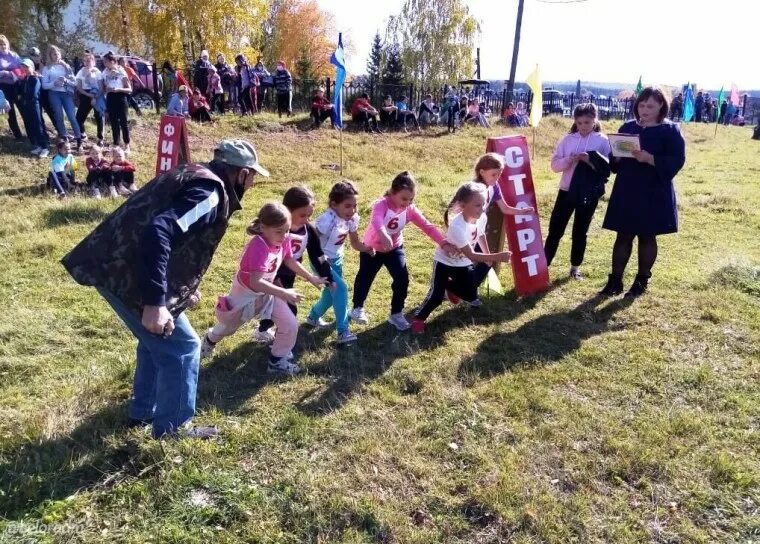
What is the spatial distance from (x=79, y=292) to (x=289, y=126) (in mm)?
11143

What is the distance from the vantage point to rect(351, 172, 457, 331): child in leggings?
4602mm

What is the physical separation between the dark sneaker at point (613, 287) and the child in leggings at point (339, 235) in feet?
8.46

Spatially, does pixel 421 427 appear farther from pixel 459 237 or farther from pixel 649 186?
pixel 649 186

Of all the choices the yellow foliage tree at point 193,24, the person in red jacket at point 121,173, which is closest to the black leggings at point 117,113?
the person in red jacket at point 121,173

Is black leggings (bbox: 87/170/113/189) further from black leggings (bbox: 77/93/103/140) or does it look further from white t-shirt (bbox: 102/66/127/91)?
black leggings (bbox: 77/93/103/140)

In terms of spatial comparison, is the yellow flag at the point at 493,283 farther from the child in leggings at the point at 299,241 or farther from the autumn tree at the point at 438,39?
the autumn tree at the point at 438,39

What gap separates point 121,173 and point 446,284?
282 inches

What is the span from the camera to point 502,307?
5.52 meters

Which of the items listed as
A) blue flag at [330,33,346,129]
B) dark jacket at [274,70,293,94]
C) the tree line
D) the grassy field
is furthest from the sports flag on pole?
the grassy field

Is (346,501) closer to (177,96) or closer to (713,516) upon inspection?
(713,516)

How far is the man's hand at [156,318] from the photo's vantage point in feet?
8.55

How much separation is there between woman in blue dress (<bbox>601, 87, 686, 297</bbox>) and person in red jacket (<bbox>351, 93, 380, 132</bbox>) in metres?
12.7

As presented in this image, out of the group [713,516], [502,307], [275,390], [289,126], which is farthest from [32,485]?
[289,126]

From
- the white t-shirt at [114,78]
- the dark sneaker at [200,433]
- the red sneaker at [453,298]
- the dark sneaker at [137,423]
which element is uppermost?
the white t-shirt at [114,78]
